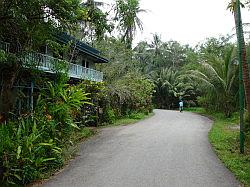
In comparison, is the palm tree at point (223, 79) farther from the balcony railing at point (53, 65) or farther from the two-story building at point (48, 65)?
the balcony railing at point (53, 65)

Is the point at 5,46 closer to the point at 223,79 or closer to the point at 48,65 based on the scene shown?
the point at 48,65

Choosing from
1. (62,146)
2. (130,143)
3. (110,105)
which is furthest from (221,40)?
(62,146)

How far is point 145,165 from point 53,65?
5027mm

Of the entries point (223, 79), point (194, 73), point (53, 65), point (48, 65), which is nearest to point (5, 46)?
point (53, 65)

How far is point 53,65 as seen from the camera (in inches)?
466

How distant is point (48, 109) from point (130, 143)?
4978 mm

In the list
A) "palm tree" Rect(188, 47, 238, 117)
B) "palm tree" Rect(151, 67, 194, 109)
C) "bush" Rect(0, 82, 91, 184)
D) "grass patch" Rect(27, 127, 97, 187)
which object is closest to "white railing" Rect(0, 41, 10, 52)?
"bush" Rect(0, 82, 91, 184)

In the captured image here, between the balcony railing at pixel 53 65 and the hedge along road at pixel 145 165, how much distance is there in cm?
338

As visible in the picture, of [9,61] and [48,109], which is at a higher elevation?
[9,61]

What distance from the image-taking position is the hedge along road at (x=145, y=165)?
26.5ft

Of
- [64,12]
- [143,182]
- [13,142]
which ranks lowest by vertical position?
[143,182]

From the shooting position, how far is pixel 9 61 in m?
10.4

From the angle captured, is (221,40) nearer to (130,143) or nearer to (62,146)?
(130,143)

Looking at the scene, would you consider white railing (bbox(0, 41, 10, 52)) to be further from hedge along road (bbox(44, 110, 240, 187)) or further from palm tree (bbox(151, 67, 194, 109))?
palm tree (bbox(151, 67, 194, 109))
